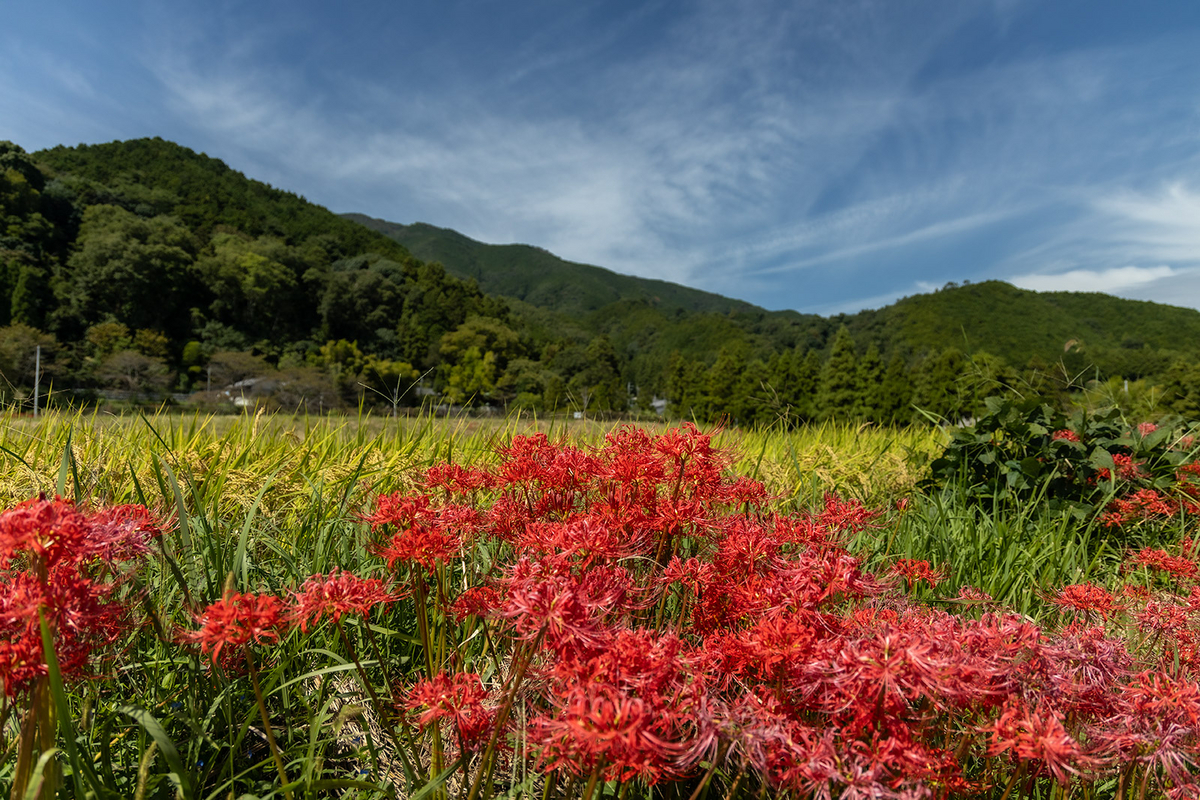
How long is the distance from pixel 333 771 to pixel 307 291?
75.9m

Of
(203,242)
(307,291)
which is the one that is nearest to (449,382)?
(307,291)

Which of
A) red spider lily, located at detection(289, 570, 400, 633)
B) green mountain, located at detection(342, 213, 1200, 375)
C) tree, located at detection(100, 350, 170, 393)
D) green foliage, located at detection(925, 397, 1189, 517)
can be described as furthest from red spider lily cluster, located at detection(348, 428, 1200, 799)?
tree, located at detection(100, 350, 170, 393)

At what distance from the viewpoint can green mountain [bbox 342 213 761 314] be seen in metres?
171

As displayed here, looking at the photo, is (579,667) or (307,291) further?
(307,291)

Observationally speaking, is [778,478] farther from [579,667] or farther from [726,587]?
[579,667]

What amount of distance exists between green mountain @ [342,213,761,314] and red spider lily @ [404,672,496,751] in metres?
162

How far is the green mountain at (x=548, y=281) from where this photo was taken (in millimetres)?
170875

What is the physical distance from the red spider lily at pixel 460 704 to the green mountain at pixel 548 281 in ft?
531

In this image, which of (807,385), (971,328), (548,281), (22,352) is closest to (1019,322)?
(971,328)

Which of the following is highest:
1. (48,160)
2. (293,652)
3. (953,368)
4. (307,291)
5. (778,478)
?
(48,160)

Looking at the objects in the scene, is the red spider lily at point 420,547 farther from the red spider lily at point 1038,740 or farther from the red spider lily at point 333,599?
the red spider lily at point 1038,740

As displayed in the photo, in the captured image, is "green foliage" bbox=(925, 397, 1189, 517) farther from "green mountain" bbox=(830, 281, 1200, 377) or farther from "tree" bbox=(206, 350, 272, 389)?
"green mountain" bbox=(830, 281, 1200, 377)

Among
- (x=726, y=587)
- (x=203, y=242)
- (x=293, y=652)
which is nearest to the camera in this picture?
(x=726, y=587)

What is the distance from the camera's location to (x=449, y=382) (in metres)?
58.0
